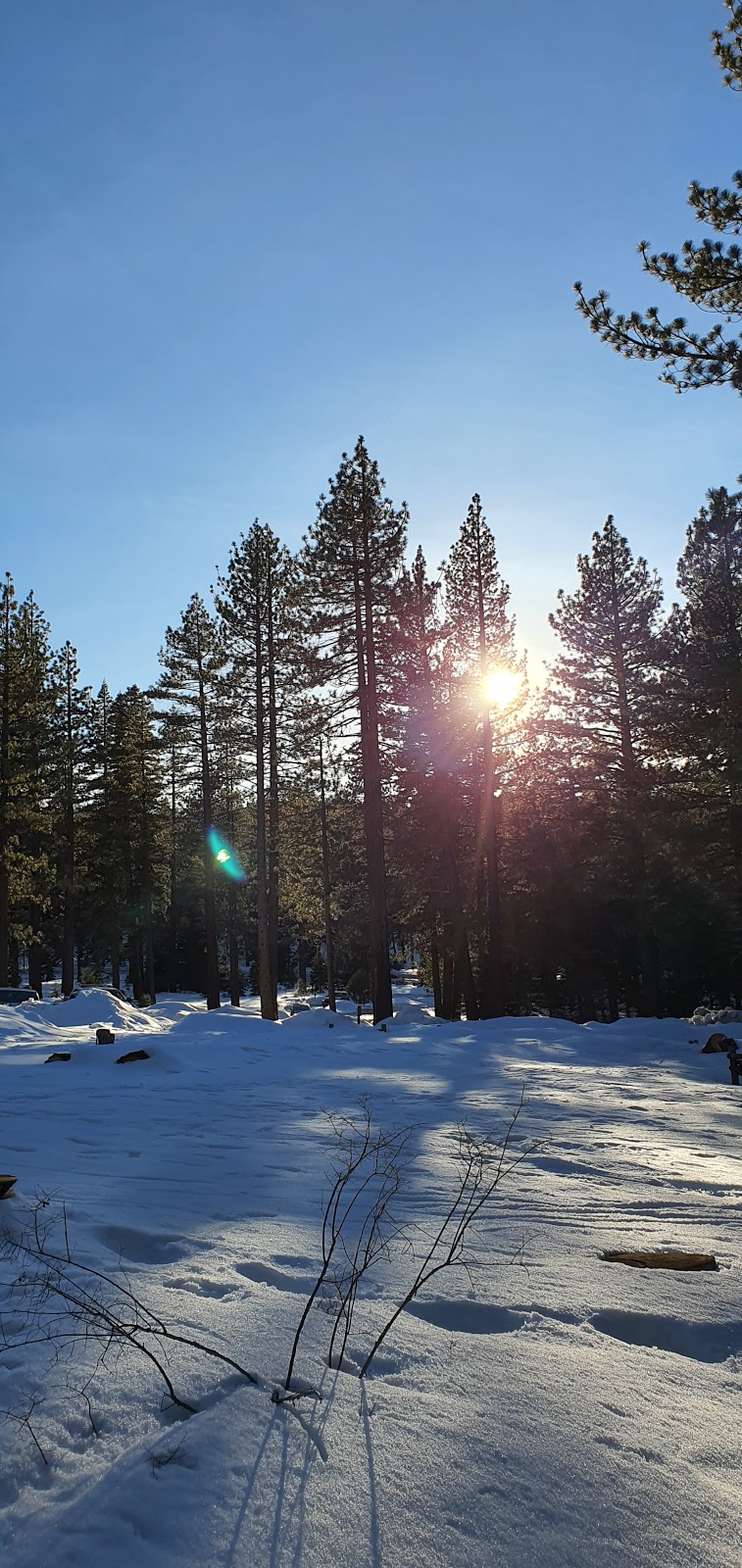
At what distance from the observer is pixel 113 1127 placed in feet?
21.0

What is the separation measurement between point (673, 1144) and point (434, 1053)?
6.35m

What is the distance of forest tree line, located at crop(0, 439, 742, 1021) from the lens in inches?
821

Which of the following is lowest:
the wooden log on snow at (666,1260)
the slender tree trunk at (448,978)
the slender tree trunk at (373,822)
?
the slender tree trunk at (448,978)

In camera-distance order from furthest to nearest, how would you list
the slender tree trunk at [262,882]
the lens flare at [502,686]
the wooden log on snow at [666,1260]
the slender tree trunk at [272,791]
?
1. the lens flare at [502,686]
2. the slender tree trunk at [272,791]
3. the slender tree trunk at [262,882]
4. the wooden log on snow at [666,1260]

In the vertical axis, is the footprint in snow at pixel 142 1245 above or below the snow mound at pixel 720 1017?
above

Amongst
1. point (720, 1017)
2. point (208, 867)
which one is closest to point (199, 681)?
point (208, 867)

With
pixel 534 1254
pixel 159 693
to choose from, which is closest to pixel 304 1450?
pixel 534 1254

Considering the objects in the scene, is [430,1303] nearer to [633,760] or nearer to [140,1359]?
[140,1359]

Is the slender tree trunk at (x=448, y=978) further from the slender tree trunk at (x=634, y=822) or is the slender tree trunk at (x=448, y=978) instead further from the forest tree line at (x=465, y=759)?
the slender tree trunk at (x=634, y=822)

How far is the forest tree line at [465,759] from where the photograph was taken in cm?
2086

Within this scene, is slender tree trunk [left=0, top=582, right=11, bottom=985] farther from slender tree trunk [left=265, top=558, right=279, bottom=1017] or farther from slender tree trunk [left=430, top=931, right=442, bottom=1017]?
slender tree trunk [left=430, top=931, right=442, bottom=1017]

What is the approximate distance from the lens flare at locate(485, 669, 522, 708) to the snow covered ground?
17.6 meters

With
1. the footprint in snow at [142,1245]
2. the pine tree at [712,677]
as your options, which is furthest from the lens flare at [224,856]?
the footprint in snow at [142,1245]

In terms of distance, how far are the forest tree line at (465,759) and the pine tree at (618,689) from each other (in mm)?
66
